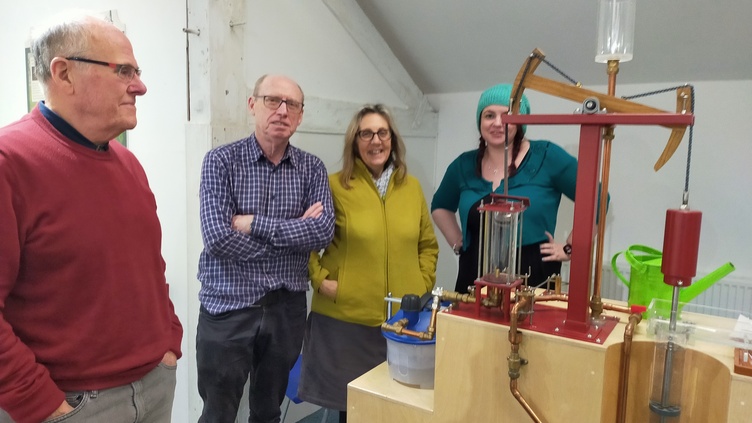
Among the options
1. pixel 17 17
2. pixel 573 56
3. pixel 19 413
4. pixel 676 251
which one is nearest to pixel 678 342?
pixel 676 251

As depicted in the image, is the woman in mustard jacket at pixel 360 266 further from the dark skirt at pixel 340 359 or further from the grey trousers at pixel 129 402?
the grey trousers at pixel 129 402

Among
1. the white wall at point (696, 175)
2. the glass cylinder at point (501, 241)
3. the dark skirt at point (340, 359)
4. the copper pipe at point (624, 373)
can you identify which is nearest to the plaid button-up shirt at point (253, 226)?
the dark skirt at point (340, 359)

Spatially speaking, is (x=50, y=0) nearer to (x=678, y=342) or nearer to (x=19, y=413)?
(x=19, y=413)

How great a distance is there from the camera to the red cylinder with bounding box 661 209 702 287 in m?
1.00

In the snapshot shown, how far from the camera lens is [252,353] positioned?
191cm

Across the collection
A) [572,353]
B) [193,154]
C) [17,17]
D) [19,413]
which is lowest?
[19,413]

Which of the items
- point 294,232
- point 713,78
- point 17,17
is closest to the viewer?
point 294,232

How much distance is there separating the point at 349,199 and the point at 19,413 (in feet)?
4.10

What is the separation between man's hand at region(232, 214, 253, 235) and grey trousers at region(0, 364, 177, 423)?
1.65ft

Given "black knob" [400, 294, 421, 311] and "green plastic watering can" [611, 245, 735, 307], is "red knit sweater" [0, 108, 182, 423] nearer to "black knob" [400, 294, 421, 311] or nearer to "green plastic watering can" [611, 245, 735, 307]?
"black knob" [400, 294, 421, 311]

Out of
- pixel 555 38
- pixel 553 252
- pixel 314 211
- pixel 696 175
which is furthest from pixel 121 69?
pixel 696 175

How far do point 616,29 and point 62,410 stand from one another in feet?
4.46

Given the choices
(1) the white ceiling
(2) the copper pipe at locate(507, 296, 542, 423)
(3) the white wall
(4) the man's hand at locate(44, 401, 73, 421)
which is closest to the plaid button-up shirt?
(4) the man's hand at locate(44, 401, 73, 421)

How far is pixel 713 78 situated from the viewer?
2582 millimetres
